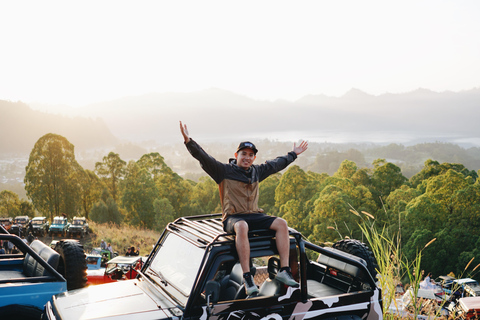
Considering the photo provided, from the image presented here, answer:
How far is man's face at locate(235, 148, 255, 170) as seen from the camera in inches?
200

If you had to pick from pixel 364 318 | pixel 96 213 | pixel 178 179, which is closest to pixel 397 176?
pixel 178 179

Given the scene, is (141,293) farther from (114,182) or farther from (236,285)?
(114,182)

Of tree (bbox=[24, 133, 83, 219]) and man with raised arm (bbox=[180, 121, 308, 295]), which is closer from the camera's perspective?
man with raised arm (bbox=[180, 121, 308, 295])

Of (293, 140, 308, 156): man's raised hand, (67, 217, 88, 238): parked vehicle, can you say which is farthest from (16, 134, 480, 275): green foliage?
(293, 140, 308, 156): man's raised hand

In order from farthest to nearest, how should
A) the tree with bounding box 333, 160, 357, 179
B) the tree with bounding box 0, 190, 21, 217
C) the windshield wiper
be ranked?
the tree with bounding box 0, 190, 21, 217 < the tree with bounding box 333, 160, 357, 179 < the windshield wiper

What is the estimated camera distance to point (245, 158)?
5.11 meters

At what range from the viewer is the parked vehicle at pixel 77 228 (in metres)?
25.8

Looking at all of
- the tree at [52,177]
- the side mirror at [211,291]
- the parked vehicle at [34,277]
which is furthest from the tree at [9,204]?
the side mirror at [211,291]

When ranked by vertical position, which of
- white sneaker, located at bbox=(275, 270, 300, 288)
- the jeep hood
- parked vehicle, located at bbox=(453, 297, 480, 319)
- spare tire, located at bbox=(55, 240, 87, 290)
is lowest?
parked vehicle, located at bbox=(453, 297, 480, 319)

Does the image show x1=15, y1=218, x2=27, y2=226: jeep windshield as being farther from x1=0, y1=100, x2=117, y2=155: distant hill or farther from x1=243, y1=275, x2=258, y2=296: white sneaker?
x1=0, y1=100, x2=117, y2=155: distant hill

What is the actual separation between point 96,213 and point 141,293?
4104 centimetres

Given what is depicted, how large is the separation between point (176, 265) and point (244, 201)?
103 cm

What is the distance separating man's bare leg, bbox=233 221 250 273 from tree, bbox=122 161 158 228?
150ft

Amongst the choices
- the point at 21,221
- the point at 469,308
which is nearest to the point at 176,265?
the point at 469,308
